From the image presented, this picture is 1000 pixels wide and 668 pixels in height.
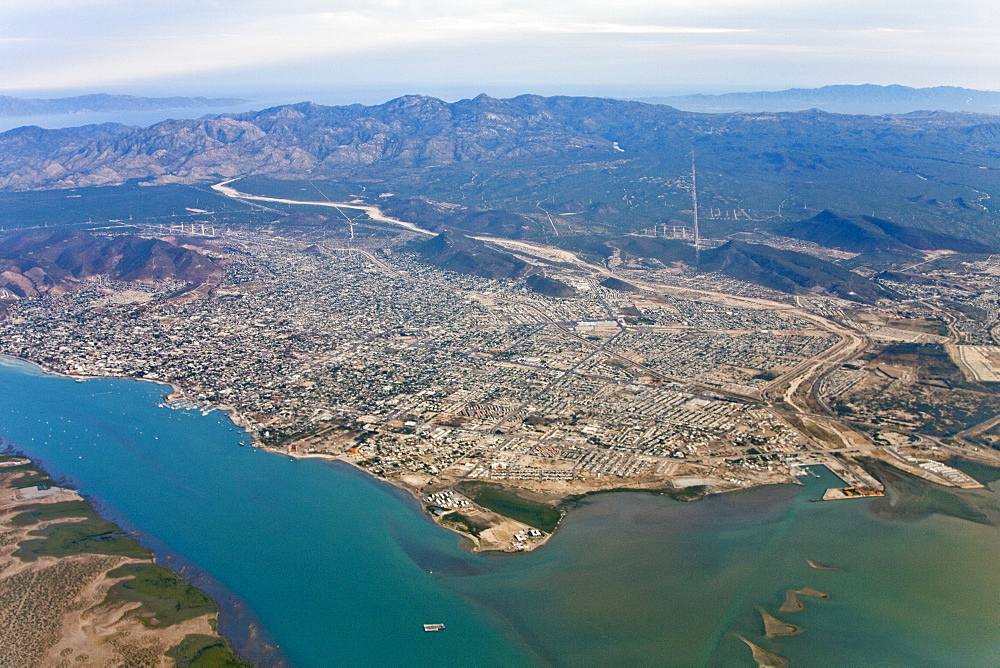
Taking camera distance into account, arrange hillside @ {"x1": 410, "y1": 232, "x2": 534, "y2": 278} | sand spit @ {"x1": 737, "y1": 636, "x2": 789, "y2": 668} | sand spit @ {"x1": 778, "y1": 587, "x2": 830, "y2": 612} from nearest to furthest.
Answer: sand spit @ {"x1": 737, "y1": 636, "x2": 789, "y2": 668} < sand spit @ {"x1": 778, "y1": 587, "x2": 830, "y2": 612} < hillside @ {"x1": 410, "y1": 232, "x2": 534, "y2": 278}

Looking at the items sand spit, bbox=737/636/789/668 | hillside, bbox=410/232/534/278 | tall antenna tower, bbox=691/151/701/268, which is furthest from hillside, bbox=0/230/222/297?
sand spit, bbox=737/636/789/668

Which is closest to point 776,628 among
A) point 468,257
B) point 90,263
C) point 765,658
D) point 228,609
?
point 765,658

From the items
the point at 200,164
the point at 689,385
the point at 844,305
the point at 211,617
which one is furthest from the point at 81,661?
the point at 200,164

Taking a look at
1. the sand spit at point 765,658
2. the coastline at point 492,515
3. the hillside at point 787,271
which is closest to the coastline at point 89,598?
the coastline at point 492,515

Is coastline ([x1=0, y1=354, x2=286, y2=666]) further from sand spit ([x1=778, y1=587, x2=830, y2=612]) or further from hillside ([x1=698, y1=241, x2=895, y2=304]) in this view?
hillside ([x1=698, y1=241, x2=895, y2=304])

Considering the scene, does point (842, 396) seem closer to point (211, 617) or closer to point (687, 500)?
point (687, 500)

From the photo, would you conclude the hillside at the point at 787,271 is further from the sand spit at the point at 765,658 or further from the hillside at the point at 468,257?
the sand spit at the point at 765,658

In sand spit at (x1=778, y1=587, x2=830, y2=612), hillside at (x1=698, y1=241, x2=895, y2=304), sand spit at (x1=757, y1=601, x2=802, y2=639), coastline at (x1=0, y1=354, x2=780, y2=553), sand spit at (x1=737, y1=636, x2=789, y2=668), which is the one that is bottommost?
sand spit at (x1=737, y1=636, x2=789, y2=668)

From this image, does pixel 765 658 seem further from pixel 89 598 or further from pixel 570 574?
pixel 89 598
